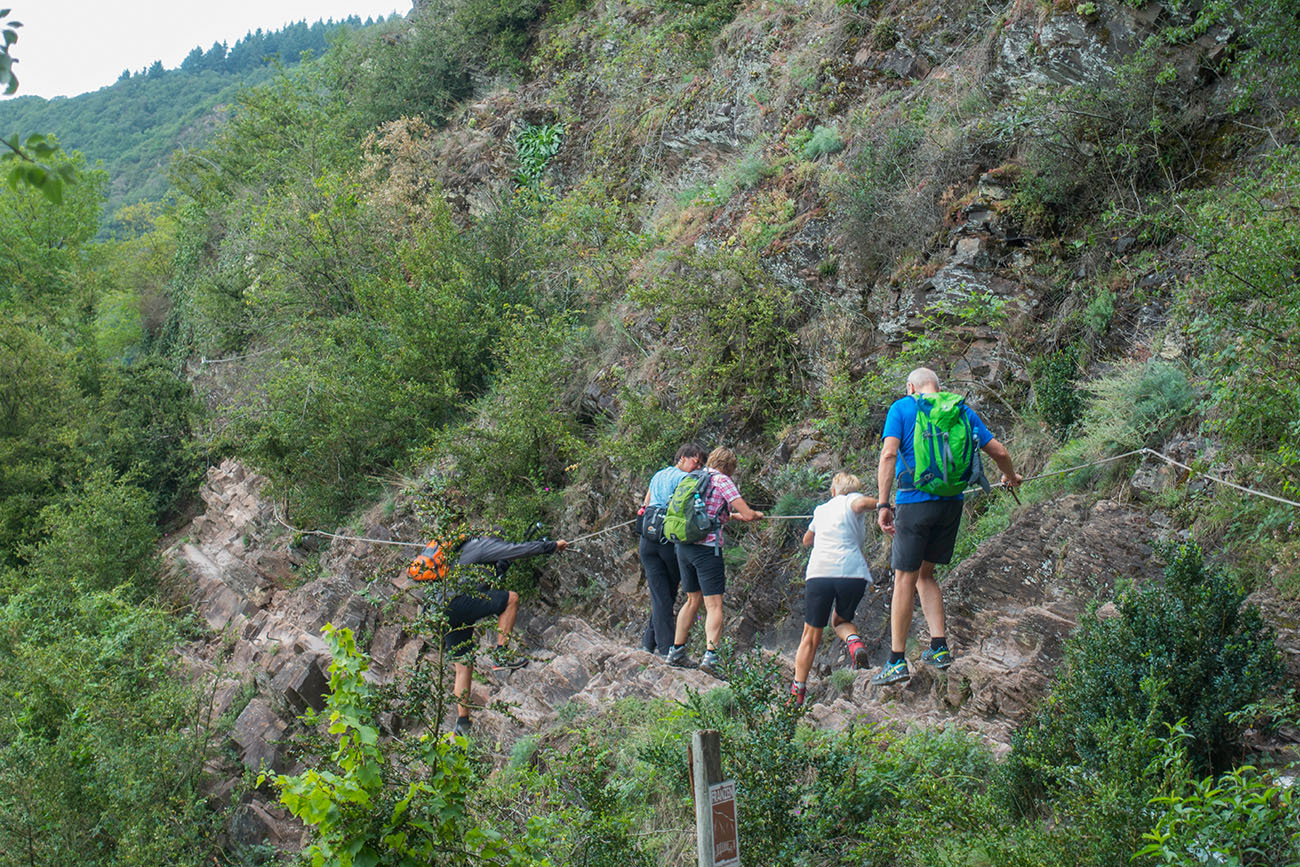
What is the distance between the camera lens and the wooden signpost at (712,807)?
3.77 m

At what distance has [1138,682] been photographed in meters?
4.31

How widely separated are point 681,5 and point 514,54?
6.56 metres

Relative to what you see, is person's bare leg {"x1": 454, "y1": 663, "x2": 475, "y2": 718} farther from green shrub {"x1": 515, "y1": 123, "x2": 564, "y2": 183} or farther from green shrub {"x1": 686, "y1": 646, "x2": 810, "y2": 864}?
green shrub {"x1": 515, "y1": 123, "x2": 564, "y2": 183}

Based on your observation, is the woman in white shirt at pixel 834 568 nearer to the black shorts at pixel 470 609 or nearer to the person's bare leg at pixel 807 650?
the person's bare leg at pixel 807 650

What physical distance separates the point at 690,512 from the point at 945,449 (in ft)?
7.43

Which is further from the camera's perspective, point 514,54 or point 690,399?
point 514,54

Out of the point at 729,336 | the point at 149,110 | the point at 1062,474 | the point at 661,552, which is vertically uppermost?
the point at 149,110

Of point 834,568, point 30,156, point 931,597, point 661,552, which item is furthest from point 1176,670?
point 30,156

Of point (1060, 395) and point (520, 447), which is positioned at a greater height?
point (1060, 395)

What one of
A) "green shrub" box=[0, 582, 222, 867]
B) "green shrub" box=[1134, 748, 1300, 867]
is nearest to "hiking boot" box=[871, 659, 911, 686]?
"green shrub" box=[1134, 748, 1300, 867]

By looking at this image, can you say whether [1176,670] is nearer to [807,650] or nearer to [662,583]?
[807,650]

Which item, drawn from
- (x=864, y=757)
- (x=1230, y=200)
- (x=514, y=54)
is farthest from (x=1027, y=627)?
(x=514, y=54)

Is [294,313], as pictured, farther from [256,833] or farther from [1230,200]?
[1230,200]

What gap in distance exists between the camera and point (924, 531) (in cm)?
616
